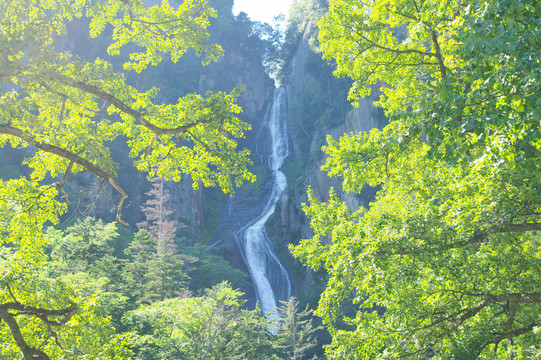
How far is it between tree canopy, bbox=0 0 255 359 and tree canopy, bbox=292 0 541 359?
8.58 ft

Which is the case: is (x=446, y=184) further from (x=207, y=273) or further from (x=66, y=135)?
(x=207, y=273)

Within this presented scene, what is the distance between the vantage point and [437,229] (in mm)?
5492

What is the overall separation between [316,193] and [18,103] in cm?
2686

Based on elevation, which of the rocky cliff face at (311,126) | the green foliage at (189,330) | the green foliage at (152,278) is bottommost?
the green foliage at (189,330)

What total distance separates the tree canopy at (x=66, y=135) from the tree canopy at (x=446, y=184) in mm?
2617

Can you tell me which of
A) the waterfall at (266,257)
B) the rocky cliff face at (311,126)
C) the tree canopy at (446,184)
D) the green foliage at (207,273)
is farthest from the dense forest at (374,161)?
the rocky cliff face at (311,126)

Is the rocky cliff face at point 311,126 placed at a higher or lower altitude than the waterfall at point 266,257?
higher

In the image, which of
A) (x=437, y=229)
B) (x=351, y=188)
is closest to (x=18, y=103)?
(x=351, y=188)

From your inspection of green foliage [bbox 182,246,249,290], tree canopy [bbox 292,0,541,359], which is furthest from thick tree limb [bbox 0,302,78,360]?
green foliage [bbox 182,246,249,290]

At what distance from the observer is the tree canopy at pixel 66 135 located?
5.50m

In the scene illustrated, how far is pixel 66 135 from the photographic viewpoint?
5875mm

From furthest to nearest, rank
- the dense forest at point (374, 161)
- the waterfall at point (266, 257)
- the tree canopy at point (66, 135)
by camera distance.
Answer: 1. the waterfall at point (266, 257)
2. the tree canopy at point (66, 135)
3. the dense forest at point (374, 161)

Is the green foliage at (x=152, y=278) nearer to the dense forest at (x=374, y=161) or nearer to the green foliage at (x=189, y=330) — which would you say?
the green foliage at (x=189, y=330)

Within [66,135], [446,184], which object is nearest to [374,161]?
[446,184]
